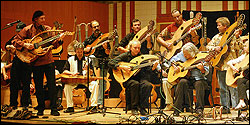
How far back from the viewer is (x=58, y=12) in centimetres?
693

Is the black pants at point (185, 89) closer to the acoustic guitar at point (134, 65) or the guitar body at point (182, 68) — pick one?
the guitar body at point (182, 68)

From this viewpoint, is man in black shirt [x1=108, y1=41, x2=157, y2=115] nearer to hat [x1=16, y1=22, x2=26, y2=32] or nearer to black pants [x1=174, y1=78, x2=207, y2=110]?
black pants [x1=174, y1=78, x2=207, y2=110]

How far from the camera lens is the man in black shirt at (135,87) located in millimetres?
5492

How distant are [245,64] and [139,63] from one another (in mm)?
1812

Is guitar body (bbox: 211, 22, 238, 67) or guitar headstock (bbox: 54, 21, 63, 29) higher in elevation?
guitar headstock (bbox: 54, 21, 63, 29)

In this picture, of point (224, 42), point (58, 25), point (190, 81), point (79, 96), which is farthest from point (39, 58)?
point (224, 42)

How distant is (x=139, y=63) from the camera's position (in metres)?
5.68

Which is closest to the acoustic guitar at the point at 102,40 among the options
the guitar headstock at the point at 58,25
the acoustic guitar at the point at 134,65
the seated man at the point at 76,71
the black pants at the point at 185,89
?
the seated man at the point at 76,71

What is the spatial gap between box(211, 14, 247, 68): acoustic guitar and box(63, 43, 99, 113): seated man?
2.08 metres

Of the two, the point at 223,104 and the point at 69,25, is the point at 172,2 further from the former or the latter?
the point at 223,104

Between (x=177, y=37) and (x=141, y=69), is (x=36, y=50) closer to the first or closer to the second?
(x=141, y=69)

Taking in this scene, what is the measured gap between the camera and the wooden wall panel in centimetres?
537

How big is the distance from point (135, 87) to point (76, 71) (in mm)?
1416

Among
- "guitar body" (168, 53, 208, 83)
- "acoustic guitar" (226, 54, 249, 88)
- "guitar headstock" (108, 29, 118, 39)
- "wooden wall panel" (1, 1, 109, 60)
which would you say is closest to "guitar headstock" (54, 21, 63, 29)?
"wooden wall panel" (1, 1, 109, 60)
